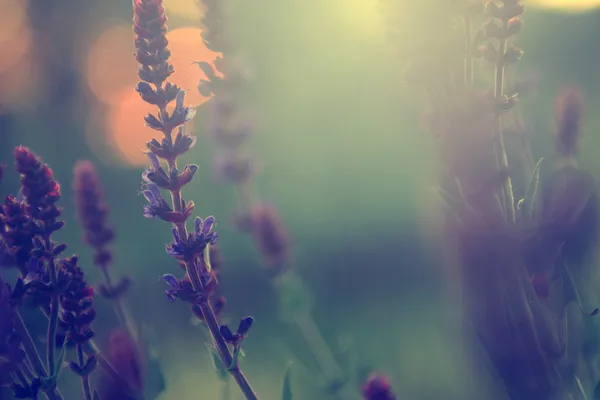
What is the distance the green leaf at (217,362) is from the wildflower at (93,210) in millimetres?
1349

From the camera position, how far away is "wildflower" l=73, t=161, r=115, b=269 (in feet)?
12.7

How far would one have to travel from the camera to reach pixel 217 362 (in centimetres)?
293

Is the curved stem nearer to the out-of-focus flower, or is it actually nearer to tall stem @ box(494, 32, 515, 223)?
the out-of-focus flower

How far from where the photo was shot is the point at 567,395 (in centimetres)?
277

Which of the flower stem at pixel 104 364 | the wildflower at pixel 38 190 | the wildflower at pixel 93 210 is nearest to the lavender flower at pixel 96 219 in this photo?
the wildflower at pixel 93 210

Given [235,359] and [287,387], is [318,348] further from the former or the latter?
[235,359]

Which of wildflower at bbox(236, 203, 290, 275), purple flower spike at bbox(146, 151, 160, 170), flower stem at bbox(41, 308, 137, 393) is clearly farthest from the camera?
wildflower at bbox(236, 203, 290, 275)

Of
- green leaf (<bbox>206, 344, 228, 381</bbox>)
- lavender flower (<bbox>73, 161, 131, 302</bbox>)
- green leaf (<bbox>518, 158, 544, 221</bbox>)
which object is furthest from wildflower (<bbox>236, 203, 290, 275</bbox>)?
green leaf (<bbox>518, 158, 544, 221</bbox>)

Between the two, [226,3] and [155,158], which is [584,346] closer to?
[155,158]

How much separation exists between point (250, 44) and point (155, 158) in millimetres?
7381

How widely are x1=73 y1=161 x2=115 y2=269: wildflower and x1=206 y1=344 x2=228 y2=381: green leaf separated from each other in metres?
1.35

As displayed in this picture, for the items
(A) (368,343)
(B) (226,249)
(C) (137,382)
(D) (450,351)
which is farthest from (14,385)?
(B) (226,249)

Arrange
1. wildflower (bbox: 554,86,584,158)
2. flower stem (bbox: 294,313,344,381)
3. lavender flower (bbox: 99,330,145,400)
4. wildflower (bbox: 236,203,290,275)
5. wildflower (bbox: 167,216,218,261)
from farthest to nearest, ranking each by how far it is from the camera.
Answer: wildflower (bbox: 236,203,290,275)
flower stem (bbox: 294,313,344,381)
wildflower (bbox: 554,86,584,158)
lavender flower (bbox: 99,330,145,400)
wildflower (bbox: 167,216,218,261)

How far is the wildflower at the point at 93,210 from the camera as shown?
152 inches
